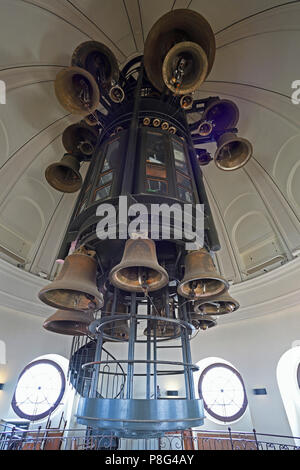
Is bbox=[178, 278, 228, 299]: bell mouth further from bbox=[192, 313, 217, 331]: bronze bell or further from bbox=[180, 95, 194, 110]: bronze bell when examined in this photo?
bbox=[180, 95, 194, 110]: bronze bell

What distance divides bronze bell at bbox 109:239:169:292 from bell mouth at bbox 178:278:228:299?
0.43m

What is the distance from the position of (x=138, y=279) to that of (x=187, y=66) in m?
3.74

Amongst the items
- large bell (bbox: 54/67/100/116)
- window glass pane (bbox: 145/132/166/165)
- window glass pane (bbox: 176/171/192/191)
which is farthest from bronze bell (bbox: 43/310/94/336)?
large bell (bbox: 54/67/100/116)

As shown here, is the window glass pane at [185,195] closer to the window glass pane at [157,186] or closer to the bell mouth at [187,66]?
the window glass pane at [157,186]

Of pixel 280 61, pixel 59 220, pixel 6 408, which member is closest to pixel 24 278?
pixel 59 220

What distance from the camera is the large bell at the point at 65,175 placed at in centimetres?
507

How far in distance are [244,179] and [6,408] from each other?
8504 millimetres

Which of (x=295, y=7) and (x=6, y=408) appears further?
(x=6, y=408)

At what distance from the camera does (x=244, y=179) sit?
7121mm

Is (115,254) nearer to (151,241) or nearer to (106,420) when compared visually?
(151,241)

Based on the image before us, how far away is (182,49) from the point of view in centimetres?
359

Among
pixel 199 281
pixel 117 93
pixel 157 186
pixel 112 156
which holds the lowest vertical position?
pixel 199 281

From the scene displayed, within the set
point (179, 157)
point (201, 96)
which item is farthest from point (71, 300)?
point (201, 96)

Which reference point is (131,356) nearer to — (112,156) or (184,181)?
(184,181)
